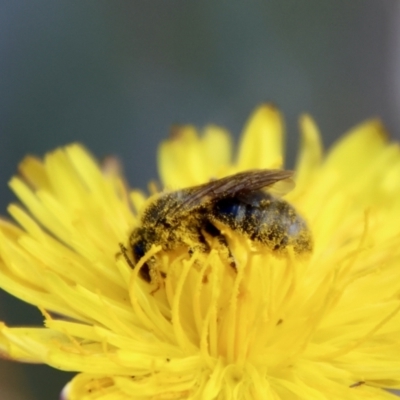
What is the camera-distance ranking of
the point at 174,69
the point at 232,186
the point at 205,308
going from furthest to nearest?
1. the point at 174,69
2. the point at 205,308
3. the point at 232,186

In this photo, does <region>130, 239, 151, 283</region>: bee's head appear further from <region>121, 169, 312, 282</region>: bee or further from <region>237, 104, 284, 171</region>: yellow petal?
<region>237, 104, 284, 171</region>: yellow petal

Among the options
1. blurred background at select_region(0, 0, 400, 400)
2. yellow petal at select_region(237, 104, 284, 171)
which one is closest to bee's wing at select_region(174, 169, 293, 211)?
yellow petal at select_region(237, 104, 284, 171)

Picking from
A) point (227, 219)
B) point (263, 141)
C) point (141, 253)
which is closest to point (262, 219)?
point (227, 219)

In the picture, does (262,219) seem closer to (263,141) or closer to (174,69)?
(263,141)

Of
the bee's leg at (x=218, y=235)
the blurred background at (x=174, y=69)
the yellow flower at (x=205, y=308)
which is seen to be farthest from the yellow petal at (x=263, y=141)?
the blurred background at (x=174, y=69)

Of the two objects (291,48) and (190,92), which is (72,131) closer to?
(190,92)

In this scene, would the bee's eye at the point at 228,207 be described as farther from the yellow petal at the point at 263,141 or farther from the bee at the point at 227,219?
the yellow petal at the point at 263,141
